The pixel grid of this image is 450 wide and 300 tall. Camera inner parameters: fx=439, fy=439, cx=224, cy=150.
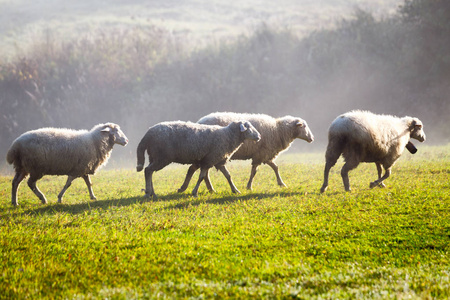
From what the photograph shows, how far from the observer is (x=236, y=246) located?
7.80m

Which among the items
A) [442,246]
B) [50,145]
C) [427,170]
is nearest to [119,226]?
[50,145]

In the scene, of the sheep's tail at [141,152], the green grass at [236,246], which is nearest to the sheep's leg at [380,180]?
the green grass at [236,246]

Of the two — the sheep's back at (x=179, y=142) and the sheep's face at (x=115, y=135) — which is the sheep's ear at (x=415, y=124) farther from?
the sheep's face at (x=115, y=135)

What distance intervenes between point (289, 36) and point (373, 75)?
10.1m

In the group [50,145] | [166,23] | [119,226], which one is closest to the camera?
[119,226]

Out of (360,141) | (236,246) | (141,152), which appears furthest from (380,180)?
(141,152)

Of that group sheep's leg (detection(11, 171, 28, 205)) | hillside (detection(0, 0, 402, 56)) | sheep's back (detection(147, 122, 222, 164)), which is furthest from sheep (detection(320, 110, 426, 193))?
hillside (detection(0, 0, 402, 56))

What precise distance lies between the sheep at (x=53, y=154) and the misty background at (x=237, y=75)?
17439 millimetres

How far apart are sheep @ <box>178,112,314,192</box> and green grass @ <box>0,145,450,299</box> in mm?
2608

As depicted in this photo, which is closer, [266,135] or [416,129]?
[416,129]

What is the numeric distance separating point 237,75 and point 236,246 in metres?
35.3

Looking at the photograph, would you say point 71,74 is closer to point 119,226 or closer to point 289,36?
point 289,36

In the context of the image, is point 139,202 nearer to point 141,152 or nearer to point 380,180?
point 141,152

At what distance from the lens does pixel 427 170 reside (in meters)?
16.2
